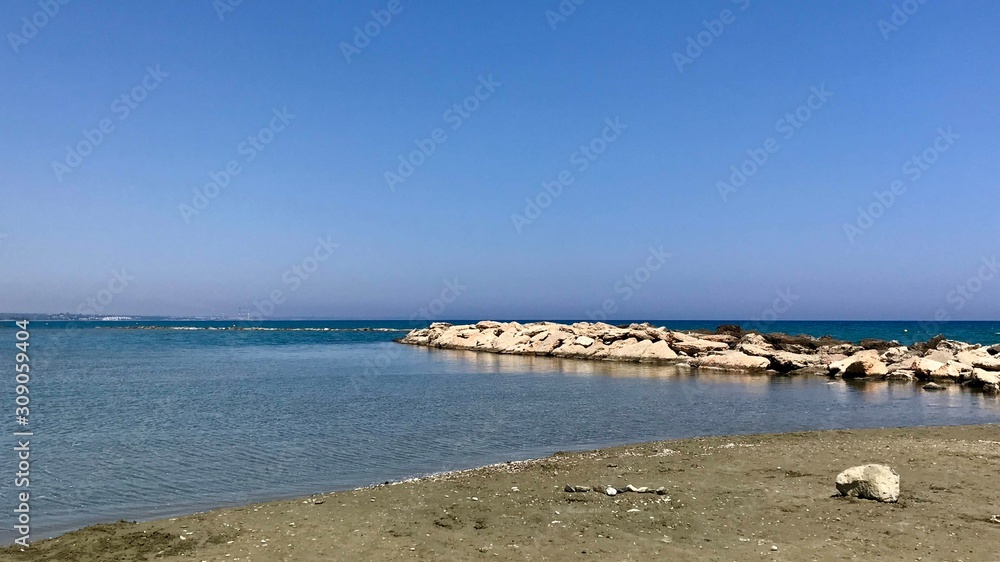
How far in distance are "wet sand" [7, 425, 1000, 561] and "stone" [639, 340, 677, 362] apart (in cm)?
3275

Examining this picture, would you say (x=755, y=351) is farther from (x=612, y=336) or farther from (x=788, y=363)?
(x=612, y=336)

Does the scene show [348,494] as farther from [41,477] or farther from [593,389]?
[593,389]

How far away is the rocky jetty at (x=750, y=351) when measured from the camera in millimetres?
33406

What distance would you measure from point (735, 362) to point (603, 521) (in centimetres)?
3406

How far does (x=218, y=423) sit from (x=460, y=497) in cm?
1196

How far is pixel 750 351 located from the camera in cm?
4194

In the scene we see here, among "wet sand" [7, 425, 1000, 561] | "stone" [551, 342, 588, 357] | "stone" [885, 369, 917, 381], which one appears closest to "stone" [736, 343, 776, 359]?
"stone" [885, 369, 917, 381]

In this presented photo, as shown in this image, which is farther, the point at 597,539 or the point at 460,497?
the point at 460,497

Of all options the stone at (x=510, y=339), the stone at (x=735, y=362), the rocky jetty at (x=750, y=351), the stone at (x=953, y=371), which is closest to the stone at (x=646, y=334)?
the rocky jetty at (x=750, y=351)

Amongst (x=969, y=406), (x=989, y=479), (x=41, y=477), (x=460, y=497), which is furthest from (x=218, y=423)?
(x=969, y=406)

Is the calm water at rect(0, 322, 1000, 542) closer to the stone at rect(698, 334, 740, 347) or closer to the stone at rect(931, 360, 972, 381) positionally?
the stone at rect(931, 360, 972, 381)

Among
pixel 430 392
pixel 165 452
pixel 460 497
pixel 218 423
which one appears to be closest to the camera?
pixel 460 497

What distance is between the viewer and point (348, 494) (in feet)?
35.7

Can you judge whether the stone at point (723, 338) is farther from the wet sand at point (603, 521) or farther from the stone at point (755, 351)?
the wet sand at point (603, 521)
